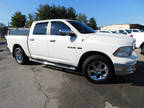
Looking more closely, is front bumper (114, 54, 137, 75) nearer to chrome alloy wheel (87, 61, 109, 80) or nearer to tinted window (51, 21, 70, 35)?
chrome alloy wheel (87, 61, 109, 80)

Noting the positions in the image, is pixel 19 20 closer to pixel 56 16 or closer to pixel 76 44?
pixel 56 16

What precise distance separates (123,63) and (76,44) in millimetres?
1414

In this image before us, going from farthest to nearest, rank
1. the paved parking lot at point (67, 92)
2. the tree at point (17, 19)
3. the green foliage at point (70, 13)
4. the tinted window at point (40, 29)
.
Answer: the green foliage at point (70, 13) < the tree at point (17, 19) < the tinted window at point (40, 29) < the paved parking lot at point (67, 92)

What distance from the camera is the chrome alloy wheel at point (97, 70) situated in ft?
10.1

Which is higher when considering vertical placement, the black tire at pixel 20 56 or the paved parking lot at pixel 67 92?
the black tire at pixel 20 56

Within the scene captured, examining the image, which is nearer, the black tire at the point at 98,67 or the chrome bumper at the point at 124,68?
the chrome bumper at the point at 124,68

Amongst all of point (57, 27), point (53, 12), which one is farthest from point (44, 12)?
point (57, 27)

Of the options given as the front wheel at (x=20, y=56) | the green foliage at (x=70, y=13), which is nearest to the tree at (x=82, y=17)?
the green foliage at (x=70, y=13)

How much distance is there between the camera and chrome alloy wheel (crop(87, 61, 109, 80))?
3091mm

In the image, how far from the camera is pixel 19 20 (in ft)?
120

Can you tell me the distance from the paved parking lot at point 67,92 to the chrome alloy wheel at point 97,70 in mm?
253

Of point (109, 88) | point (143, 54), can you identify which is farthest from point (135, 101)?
point (143, 54)

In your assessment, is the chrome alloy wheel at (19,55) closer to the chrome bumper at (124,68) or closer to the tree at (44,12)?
the chrome bumper at (124,68)

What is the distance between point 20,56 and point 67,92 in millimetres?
3507
